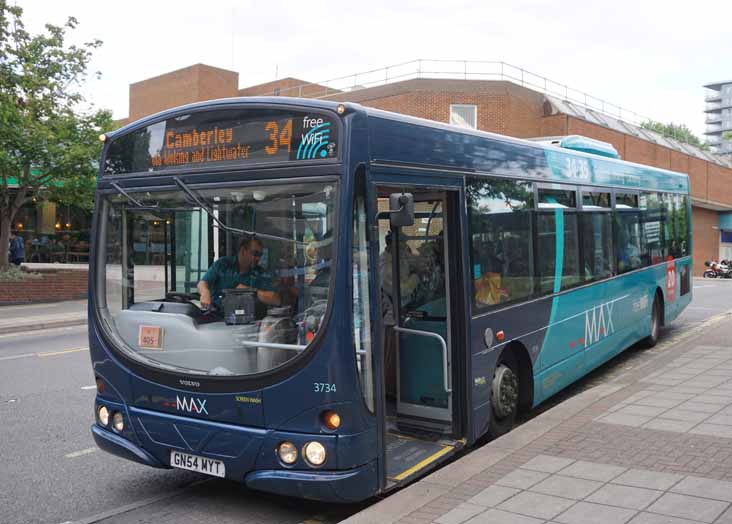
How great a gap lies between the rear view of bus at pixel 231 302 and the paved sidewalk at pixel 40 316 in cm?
1245

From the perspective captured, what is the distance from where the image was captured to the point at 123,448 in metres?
5.30

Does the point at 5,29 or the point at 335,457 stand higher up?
the point at 5,29

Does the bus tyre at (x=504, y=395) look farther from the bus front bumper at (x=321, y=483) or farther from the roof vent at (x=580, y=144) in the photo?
the roof vent at (x=580, y=144)

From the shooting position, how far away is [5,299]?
21.3 m

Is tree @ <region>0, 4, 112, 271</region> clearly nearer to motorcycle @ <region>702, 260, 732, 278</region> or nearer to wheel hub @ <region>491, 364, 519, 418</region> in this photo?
wheel hub @ <region>491, 364, 519, 418</region>

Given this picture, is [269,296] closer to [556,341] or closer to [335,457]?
[335,457]

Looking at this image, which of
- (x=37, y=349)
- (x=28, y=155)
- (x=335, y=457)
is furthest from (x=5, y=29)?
(x=335, y=457)

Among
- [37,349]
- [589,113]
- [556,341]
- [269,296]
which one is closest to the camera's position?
[269,296]

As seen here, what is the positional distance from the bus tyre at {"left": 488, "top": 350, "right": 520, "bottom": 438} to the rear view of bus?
2.07 metres

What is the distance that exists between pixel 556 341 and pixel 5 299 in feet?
61.2

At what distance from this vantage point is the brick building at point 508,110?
34.7 m

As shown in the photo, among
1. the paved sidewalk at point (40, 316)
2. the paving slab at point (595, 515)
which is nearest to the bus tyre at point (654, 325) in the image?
the paving slab at point (595, 515)

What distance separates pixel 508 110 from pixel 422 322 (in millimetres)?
30439

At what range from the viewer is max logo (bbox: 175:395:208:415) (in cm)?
493
